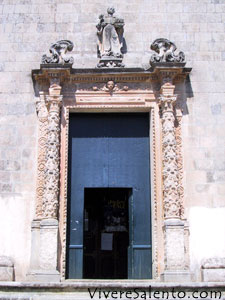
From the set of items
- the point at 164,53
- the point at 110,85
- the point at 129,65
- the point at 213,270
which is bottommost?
the point at 213,270

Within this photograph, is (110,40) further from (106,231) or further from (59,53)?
(106,231)

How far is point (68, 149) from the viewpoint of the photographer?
12086 millimetres

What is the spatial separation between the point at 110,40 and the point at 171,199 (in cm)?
439

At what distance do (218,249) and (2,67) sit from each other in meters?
7.10

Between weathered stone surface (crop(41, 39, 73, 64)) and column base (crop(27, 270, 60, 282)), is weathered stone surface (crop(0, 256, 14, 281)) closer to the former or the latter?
column base (crop(27, 270, 60, 282))

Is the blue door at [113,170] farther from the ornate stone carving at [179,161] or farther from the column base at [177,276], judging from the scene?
the column base at [177,276]

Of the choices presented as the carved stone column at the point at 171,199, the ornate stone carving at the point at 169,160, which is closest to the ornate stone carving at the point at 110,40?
the carved stone column at the point at 171,199

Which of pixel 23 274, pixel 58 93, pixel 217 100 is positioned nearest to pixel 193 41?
pixel 217 100

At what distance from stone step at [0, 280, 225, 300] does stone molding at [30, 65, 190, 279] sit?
6.48 feet

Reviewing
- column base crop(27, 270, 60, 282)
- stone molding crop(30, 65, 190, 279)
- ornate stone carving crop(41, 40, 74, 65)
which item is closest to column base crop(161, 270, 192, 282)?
stone molding crop(30, 65, 190, 279)

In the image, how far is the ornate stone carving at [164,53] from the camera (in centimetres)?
1182

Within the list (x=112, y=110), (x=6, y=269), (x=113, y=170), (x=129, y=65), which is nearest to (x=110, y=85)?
(x=112, y=110)

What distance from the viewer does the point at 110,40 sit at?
1226 cm

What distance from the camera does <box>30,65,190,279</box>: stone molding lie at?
441 inches
